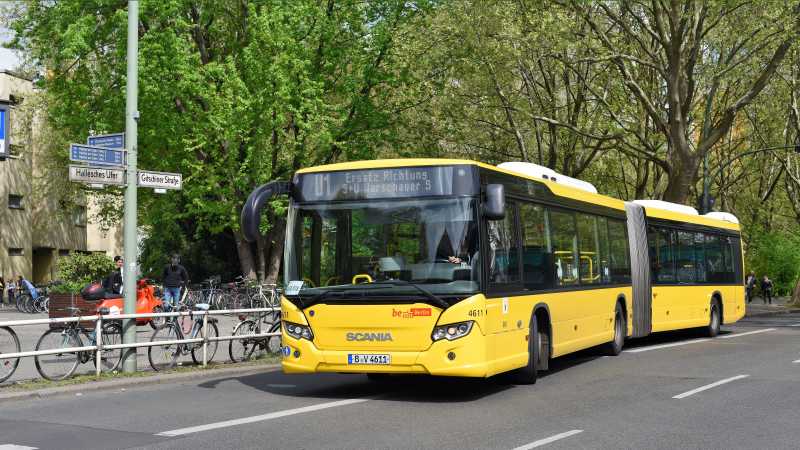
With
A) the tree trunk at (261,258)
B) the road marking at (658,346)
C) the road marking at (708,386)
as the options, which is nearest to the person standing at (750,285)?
the tree trunk at (261,258)

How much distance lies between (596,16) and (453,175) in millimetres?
21201

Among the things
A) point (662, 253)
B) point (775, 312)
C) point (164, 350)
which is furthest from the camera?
point (775, 312)

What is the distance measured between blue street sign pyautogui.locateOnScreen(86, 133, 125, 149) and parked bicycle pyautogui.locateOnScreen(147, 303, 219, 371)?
9.21ft

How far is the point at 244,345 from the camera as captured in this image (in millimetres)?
16656

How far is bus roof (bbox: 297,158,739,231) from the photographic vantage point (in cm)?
1203

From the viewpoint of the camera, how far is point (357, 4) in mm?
34750

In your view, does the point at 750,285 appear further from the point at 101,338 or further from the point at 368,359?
the point at 368,359

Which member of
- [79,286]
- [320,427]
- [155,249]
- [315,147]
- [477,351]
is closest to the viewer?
[320,427]

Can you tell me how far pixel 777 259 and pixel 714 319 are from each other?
1236 inches

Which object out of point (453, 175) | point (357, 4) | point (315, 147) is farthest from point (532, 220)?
point (357, 4)

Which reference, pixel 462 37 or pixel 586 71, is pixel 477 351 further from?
Result: pixel 586 71

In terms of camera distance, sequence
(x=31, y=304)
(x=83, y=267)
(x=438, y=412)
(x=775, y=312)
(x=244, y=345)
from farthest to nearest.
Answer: (x=775, y=312), (x=31, y=304), (x=83, y=267), (x=244, y=345), (x=438, y=412)

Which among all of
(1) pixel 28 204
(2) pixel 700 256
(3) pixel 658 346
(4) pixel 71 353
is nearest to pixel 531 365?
(4) pixel 71 353

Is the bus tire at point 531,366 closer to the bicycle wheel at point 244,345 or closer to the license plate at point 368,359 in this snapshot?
the license plate at point 368,359
